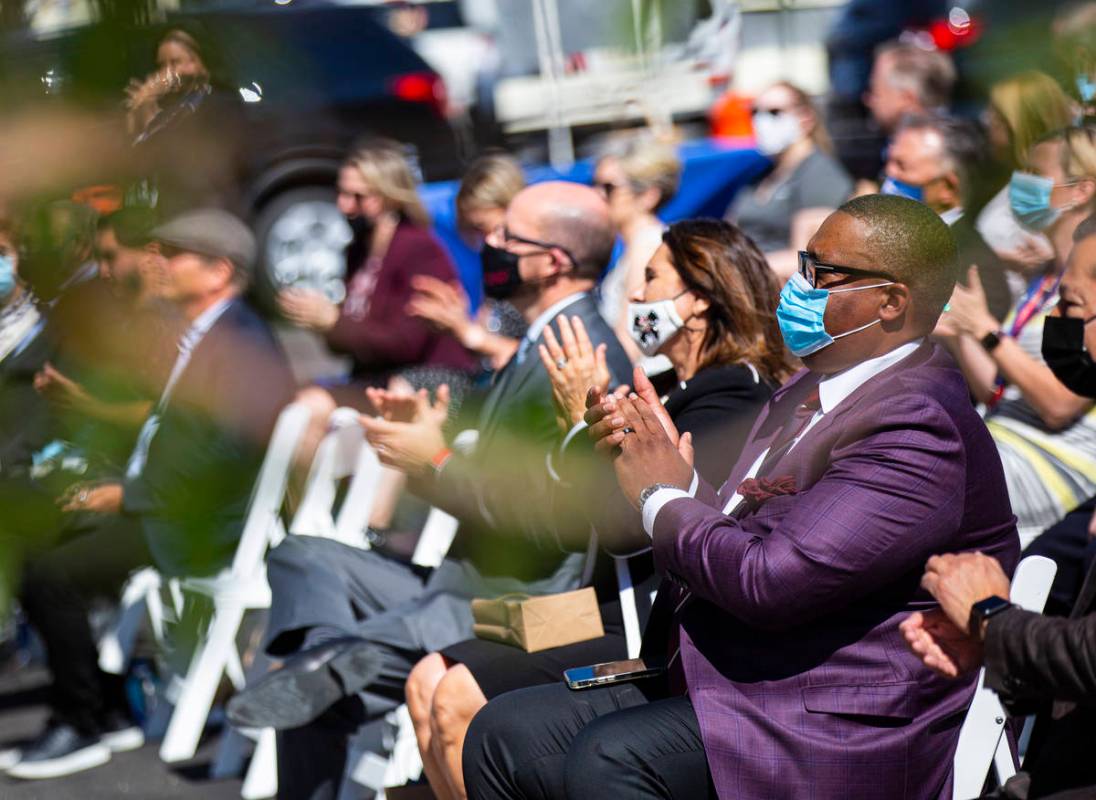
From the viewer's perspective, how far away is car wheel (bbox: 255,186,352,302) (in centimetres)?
795

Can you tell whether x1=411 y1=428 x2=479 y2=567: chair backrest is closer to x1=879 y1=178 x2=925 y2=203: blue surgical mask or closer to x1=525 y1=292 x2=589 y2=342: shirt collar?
x1=525 y1=292 x2=589 y2=342: shirt collar

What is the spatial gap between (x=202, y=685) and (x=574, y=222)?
184 cm

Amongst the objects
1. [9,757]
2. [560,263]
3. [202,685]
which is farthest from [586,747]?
[9,757]

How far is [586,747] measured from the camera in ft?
7.47

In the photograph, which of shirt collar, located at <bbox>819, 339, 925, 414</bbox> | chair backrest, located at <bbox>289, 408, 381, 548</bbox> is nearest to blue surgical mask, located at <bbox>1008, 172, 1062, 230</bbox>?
shirt collar, located at <bbox>819, 339, 925, 414</bbox>

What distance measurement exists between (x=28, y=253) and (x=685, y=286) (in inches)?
77.2

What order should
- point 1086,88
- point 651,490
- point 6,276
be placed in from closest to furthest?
1. point 6,276
2. point 651,490
3. point 1086,88

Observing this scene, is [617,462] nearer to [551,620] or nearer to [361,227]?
[551,620]

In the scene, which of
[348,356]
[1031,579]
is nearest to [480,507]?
[1031,579]

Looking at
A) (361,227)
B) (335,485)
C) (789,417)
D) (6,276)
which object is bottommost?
(335,485)

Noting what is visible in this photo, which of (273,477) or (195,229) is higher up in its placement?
(195,229)

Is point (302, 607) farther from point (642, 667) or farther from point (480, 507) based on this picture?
point (642, 667)

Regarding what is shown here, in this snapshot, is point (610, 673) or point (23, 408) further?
point (610, 673)

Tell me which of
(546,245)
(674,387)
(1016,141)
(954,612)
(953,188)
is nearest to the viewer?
(954,612)
